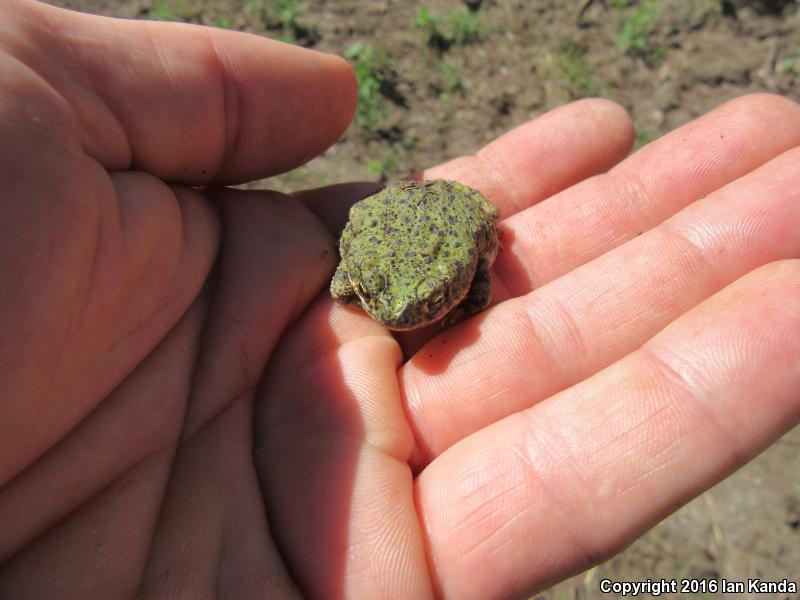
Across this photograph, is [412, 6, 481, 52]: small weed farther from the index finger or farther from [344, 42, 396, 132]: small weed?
the index finger

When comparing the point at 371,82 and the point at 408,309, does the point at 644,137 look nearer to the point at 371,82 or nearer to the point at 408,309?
the point at 371,82

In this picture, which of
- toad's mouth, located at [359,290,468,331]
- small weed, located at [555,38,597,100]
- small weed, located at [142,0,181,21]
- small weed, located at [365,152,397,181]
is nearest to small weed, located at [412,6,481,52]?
small weed, located at [555,38,597,100]

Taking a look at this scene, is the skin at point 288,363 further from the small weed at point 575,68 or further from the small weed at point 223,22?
the small weed at point 223,22

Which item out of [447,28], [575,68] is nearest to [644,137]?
[575,68]

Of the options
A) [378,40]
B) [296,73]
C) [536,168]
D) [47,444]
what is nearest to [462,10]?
[378,40]

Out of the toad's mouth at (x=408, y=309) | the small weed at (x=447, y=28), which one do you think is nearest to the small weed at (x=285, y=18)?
the small weed at (x=447, y=28)

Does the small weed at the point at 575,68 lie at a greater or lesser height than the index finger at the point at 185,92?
lesser
